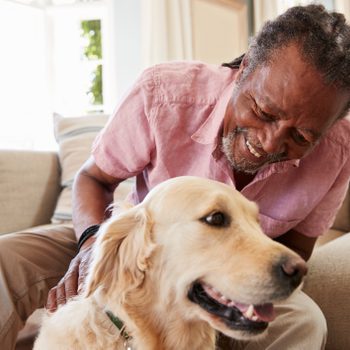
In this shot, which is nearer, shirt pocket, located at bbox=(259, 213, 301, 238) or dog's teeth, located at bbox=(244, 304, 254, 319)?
dog's teeth, located at bbox=(244, 304, 254, 319)

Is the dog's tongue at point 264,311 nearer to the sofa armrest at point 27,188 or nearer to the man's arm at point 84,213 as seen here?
the man's arm at point 84,213

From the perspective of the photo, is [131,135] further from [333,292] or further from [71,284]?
[333,292]

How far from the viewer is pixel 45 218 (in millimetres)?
2506

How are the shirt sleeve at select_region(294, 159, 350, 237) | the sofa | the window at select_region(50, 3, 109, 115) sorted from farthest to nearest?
the window at select_region(50, 3, 109, 115) < the sofa < the shirt sleeve at select_region(294, 159, 350, 237)

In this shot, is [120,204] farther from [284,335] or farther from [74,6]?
[74,6]

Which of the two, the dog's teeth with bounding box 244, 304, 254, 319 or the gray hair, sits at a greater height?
the gray hair

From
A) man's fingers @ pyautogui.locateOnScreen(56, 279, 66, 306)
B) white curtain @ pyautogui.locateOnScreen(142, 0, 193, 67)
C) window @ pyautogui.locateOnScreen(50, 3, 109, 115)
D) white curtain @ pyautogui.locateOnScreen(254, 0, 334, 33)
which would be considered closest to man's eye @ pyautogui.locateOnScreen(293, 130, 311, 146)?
man's fingers @ pyautogui.locateOnScreen(56, 279, 66, 306)

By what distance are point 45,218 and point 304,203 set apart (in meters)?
1.53

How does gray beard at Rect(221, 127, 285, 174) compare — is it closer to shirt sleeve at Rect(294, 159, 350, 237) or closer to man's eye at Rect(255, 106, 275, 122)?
man's eye at Rect(255, 106, 275, 122)

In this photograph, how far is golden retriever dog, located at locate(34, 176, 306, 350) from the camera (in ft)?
3.14

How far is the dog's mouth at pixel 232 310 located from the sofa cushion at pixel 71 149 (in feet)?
4.54

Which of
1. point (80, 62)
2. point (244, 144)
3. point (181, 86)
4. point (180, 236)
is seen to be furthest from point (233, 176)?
point (80, 62)

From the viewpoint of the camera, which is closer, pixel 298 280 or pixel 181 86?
pixel 298 280

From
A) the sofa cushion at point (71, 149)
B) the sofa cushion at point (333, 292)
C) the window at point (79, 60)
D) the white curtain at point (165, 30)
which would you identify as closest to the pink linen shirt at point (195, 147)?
the sofa cushion at point (333, 292)
